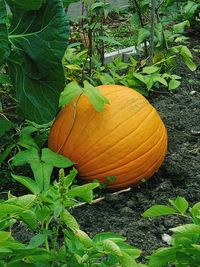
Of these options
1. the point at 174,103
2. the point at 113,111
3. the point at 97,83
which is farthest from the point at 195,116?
the point at 113,111

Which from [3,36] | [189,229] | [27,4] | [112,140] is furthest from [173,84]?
[189,229]

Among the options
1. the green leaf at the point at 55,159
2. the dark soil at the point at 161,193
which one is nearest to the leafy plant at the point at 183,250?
the dark soil at the point at 161,193

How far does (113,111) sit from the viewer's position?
317 cm

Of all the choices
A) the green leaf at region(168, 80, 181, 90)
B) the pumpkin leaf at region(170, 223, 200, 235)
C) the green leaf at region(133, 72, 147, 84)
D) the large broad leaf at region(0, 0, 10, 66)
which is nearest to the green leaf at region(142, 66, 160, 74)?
the green leaf at region(133, 72, 147, 84)

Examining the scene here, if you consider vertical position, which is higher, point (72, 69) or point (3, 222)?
point (3, 222)

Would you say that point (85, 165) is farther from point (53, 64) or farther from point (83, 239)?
point (83, 239)

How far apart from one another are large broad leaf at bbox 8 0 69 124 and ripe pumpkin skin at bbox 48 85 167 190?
116mm

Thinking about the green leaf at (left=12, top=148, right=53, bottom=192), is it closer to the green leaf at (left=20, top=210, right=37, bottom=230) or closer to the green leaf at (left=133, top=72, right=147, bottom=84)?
the green leaf at (left=133, top=72, right=147, bottom=84)

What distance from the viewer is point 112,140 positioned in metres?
3.10

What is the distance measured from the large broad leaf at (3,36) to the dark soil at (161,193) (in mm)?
732

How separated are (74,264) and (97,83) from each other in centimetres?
253

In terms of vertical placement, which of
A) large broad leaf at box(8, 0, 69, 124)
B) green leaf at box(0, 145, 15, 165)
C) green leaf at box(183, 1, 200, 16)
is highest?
large broad leaf at box(8, 0, 69, 124)

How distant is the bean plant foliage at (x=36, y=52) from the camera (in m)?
3.01

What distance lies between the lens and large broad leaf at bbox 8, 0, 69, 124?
302cm
